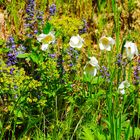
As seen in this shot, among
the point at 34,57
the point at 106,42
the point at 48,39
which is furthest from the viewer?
the point at 34,57

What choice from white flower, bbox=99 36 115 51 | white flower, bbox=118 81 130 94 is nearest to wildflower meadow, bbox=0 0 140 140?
white flower, bbox=99 36 115 51

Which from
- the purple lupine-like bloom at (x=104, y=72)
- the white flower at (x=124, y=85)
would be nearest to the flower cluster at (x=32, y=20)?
the purple lupine-like bloom at (x=104, y=72)

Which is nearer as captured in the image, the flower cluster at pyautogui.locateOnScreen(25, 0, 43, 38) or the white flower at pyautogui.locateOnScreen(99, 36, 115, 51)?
the white flower at pyautogui.locateOnScreen(99, 36, 115, 51)

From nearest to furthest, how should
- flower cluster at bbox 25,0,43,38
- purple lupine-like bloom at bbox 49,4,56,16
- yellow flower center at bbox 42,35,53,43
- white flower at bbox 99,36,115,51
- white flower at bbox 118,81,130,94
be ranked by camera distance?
white flower at bbox 118,81,130,94
white flower at bbox 99,36,115,51
yellow flower center at bbox 42,35,53,43
flower cluster at bbox 25,0,43,38
purple lupine-like bloom at bbox 49,4,56,16

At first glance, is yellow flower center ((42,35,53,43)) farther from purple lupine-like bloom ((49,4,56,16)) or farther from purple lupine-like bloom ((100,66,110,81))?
purple lupine-like bloom ((49,4,56,16))

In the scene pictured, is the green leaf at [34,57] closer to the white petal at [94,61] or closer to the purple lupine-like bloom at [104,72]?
the purple lupine-like bloom at [104,72]

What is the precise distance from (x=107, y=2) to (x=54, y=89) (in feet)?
4.45

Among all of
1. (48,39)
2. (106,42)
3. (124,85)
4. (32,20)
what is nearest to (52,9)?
(32,20)

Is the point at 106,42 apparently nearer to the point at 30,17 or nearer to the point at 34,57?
the point at 34,57

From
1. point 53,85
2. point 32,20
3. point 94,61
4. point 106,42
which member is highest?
point 32,20

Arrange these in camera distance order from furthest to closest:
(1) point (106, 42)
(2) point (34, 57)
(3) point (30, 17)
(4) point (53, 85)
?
(3) point (30, 17) < (2) point (34, 57) < (4) point (53, 85) < (1) point (106, 42)

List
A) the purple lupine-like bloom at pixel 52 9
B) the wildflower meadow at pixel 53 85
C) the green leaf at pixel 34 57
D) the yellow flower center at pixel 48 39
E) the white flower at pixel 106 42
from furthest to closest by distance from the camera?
the purple lupine-like bloom at pixel 52 9, the green leaf at pixel 34 57, the wildflower meadow at pixel 53 85, the yellow flower center at pixel 48 39, the white flower at pixel 106 42

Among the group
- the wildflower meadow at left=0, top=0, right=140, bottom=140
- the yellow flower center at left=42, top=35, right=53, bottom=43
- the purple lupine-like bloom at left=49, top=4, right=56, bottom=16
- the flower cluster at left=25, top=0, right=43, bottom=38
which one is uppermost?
the purple lupine-like bloom at left=49, top=4, right=56, bottom=16

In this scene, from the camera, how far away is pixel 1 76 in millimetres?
2783
